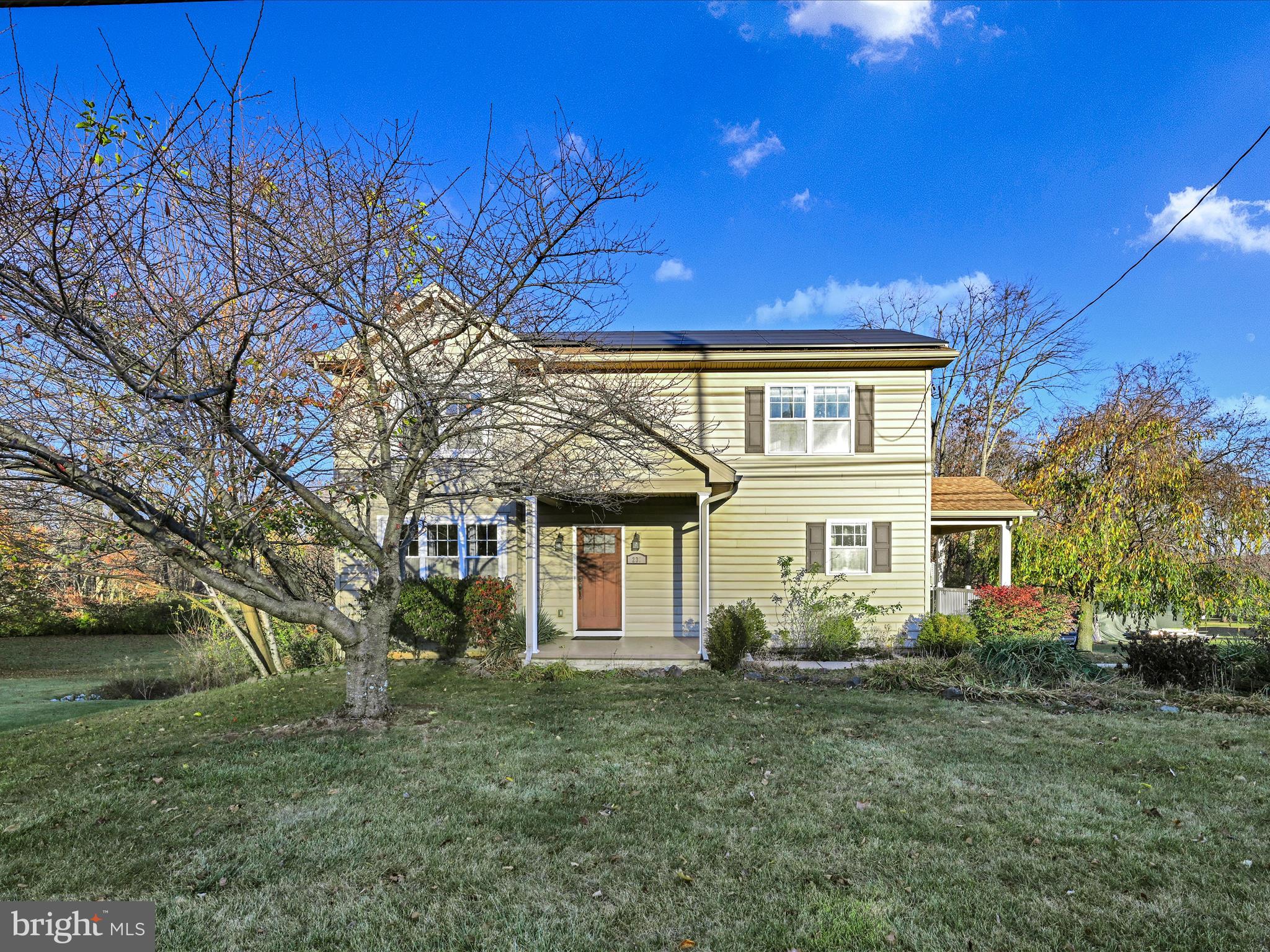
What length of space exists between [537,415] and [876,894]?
5.02 metres

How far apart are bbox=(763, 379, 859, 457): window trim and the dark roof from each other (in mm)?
752

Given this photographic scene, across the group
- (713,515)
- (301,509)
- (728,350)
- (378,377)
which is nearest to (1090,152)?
(728,350)

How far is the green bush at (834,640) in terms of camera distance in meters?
11.9

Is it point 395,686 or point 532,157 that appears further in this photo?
point 395,686

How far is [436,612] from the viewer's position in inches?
456

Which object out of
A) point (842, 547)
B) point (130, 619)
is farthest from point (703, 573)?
point (130, 619)

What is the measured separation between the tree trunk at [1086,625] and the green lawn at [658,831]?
818cm

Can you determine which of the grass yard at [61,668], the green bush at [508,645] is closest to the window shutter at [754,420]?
the green bush at [508,645]

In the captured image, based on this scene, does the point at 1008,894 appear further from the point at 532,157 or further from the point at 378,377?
the point at 378,377

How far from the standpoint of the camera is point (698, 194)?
30.2ft

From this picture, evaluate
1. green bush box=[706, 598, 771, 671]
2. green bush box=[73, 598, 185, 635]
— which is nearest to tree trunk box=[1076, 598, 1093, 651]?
green bush box=[706, 598, 771, 671]

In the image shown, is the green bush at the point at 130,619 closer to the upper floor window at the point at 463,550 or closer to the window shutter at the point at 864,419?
the upper floor window at the point at 463,550

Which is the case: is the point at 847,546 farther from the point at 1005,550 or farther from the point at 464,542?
the point at 464,542

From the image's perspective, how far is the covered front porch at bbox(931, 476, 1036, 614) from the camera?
13.1 metres
